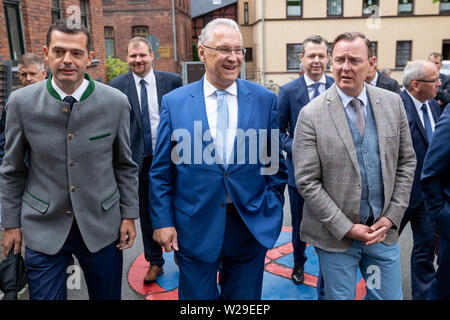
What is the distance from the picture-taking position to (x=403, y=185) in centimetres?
288

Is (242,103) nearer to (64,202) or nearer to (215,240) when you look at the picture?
(215,240)

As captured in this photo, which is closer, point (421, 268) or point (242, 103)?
point (242, 103)

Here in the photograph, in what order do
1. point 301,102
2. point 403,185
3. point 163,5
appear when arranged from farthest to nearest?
point 163,5 < point 301,102 < point 403,185

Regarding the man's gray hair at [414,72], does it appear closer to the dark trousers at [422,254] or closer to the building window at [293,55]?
the dark trousers at [422,254]

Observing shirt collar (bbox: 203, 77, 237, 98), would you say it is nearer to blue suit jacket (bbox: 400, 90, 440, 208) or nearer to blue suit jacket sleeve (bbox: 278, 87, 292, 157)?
blue suit jacket sleeve (bbox: 278, 87, 292, 157)

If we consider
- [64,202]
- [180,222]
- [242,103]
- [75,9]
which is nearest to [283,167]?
[242,103]

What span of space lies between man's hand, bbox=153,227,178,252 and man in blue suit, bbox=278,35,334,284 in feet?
6.05

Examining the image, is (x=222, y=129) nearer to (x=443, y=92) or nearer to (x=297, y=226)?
(x=297, y=226)

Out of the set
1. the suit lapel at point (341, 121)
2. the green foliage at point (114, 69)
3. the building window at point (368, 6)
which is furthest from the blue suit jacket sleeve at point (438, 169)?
the building window at point (368, 6)

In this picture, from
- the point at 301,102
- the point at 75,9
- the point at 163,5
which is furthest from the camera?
the point at 163,5

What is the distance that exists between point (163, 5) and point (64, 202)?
3083 centimetres

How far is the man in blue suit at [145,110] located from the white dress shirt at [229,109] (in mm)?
1647

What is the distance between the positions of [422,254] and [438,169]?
1.41m

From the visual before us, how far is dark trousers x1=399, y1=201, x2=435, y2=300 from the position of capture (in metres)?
3.79
